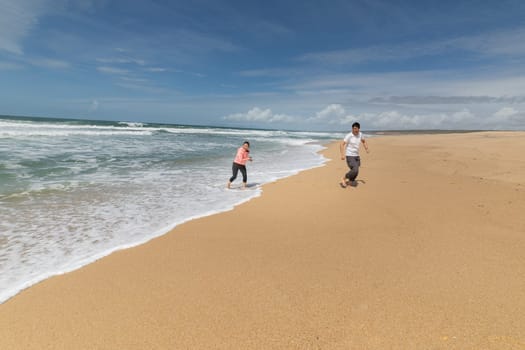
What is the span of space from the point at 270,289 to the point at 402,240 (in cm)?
211

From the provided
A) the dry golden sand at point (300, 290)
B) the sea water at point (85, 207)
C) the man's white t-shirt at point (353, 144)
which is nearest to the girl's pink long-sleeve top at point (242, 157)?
the sea water at point (85, 207)

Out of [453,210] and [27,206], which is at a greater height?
[453,210]

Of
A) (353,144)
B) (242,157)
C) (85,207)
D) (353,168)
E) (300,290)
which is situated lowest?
(85,207)

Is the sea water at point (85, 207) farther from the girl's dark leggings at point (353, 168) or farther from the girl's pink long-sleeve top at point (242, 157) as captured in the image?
the girl's dark leggings at point (353, 168)

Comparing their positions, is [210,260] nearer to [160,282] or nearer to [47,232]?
[160,282]

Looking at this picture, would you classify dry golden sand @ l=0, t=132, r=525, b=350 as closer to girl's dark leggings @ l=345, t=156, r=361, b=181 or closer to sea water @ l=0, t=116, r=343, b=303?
sea water @ l=0, t=116, r=343, b=303

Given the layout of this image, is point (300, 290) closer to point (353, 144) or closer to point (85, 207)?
point (85, 207)

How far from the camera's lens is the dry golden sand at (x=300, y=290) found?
2.06 metres

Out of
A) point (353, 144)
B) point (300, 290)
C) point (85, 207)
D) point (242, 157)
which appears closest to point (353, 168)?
point (353, 144)

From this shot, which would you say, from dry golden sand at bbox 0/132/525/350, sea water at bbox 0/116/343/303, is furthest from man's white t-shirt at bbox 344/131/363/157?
dry golden sand at bbox 0/132/525/350

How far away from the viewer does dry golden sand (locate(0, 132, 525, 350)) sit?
81.3 inches

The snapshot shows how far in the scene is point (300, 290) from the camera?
2.63m

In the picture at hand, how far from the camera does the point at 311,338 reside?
2.04 m

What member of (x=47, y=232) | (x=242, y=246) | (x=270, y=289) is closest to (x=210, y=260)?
(x=242, y=246)
